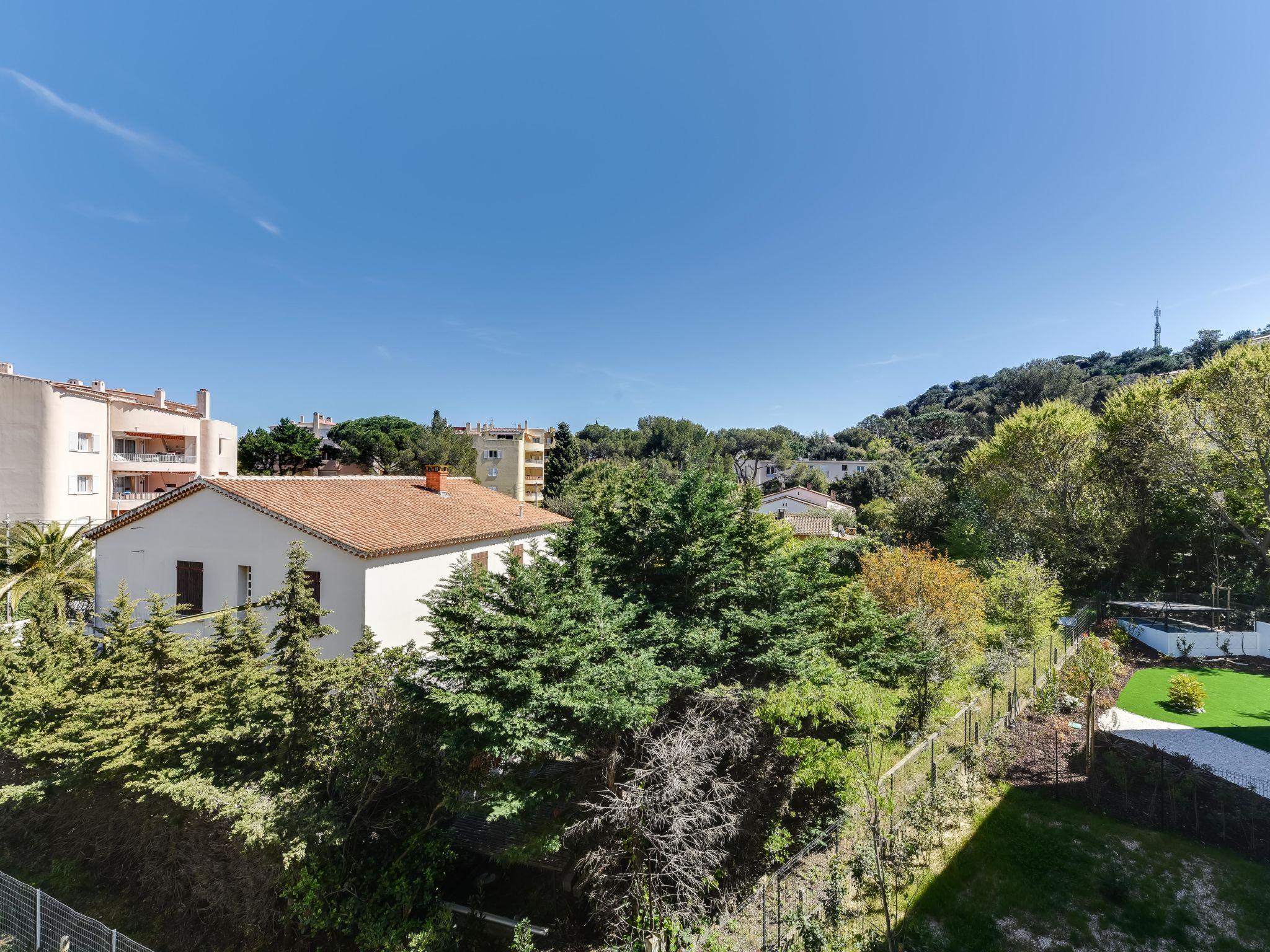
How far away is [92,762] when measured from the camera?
892 cm

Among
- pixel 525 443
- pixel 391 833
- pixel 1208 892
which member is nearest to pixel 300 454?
pixel 525 443

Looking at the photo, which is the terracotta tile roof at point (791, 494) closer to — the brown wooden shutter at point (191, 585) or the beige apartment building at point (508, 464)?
the beige apartment building at point (508, 464)

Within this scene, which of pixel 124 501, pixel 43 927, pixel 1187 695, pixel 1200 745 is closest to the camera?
pixel 43 927

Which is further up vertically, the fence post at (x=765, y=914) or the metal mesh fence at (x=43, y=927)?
the fence post at (x=765, y=914)

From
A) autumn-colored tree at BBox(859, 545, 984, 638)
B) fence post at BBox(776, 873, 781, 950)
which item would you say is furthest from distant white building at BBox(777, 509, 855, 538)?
fence post at BBox(776, 873, 781, 950)

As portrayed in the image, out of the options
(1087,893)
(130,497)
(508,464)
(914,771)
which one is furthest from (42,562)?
(508,464)

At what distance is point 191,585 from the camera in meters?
15.6

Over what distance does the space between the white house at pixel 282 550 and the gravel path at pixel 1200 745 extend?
15.2m

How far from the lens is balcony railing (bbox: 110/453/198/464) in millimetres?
34750

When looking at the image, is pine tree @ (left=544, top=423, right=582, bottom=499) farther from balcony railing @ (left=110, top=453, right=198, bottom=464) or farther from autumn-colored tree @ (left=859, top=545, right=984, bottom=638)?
autumn-colored tree @ (left=859, top=545, right=984, bottom=638)

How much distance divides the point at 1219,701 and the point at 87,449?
52.3m

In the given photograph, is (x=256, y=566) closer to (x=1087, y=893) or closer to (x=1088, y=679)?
(x=1087, y=893)

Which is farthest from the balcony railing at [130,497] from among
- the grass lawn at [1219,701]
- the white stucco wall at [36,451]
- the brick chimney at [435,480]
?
the grass lawn at [1219,701]

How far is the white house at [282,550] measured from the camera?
45.9 feet
